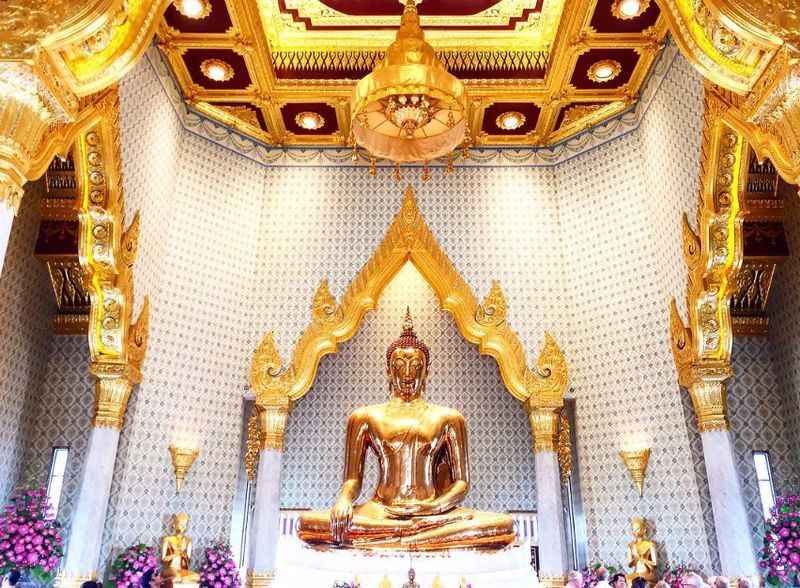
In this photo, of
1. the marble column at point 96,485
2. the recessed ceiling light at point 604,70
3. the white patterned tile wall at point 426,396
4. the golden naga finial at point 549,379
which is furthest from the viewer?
the white patterned tile wall at point 426,396

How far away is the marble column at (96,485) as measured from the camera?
7.26m

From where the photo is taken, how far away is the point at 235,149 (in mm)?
10594

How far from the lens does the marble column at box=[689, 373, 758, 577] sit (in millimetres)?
7117

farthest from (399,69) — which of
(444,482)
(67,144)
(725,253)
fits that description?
(725,253)

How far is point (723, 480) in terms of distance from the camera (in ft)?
24.2

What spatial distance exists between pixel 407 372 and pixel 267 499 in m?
3.39

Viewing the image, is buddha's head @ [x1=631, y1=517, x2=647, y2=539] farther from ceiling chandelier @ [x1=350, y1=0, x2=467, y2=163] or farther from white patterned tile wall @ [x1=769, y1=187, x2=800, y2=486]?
ceiling chandelier @ [x1=350, y1=0, x2=467, y2=163]

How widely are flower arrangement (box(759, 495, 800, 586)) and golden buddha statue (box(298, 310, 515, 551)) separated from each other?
11.2 feet

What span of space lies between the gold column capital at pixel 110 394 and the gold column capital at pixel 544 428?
205 inches

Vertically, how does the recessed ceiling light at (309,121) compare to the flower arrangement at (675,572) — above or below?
above

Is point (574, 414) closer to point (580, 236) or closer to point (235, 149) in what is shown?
point (580, 236)

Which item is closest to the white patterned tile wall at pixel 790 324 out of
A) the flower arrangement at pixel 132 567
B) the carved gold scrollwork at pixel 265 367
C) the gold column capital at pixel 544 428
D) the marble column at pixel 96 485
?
the gold column capital at pixel 544 428

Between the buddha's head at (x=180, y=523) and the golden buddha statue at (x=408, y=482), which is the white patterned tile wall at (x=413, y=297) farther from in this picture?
the golden buddha statue at (x=408, y=482)

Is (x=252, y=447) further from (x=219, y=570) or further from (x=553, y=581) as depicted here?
(x=553, y=581)
